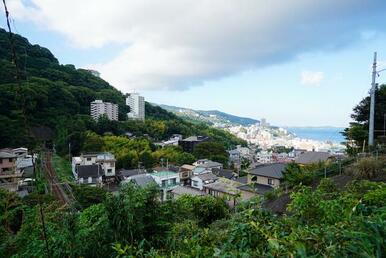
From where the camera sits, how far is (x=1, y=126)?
20.2 meters

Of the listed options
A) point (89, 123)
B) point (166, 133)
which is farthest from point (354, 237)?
point (166, 133)

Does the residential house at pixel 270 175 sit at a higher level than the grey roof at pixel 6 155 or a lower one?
lower

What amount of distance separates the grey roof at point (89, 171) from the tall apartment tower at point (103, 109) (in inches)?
716

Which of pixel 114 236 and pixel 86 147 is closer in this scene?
pixel 114 236

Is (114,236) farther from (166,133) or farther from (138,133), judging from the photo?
(166,133)

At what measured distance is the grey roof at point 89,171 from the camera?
21.1 metres

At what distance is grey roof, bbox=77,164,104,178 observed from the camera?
21094 mm

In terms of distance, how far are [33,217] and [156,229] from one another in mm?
1321

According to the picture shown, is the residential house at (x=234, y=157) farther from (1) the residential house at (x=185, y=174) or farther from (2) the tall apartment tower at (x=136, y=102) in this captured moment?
(2) the tall apartment tower at (x=136, y=102)

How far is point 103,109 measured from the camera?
4256 cm

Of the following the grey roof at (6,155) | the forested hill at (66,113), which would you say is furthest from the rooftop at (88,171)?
the grey roof at (6,155)

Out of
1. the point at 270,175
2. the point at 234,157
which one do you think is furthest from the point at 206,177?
the point at 234,157

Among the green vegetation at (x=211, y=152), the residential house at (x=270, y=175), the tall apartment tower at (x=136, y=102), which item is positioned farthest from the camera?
the tall apartment tower at (x=136, y=102)

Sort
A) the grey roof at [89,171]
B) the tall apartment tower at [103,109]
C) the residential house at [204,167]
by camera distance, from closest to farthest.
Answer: the grey roof at [89,171]
the residential house at [204,167]
the tall apartment tower at [103,109]
